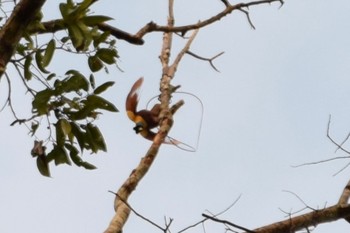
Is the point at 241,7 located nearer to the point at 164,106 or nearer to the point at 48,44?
the point at 164,106

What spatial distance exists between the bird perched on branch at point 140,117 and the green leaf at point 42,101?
53 centimetres

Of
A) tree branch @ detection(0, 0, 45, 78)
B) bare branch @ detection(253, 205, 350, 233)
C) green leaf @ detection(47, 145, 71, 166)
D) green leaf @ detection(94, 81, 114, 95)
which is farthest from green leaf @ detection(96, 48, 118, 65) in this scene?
bare branch @ detection(253, 205, 350, 233)

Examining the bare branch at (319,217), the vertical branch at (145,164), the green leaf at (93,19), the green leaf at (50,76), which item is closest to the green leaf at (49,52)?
the green leaf at (50,76)

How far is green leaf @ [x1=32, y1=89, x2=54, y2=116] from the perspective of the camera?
2.45 meters

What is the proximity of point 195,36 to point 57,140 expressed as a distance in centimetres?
169

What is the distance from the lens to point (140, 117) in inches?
115

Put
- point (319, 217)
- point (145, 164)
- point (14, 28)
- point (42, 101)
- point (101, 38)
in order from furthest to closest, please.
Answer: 1. point (101, 38)
2. point (145, 164)
3. point (42, 101)
4. point (319, 217)
5. point (14, 28)

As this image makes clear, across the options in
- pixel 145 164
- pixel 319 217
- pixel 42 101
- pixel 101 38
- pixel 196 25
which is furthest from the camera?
pixel 196 25

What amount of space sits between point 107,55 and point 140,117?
0.34 m

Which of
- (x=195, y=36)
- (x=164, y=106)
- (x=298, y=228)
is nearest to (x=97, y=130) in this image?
(x=164, y=106)

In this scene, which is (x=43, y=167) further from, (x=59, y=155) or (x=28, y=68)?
(x=28, y=68)

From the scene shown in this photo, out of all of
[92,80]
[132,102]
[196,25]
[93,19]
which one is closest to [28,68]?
[92,80]

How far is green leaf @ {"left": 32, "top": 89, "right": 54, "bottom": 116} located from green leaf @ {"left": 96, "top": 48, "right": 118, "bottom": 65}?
0.33 metres

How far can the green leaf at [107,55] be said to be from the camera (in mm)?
2727
